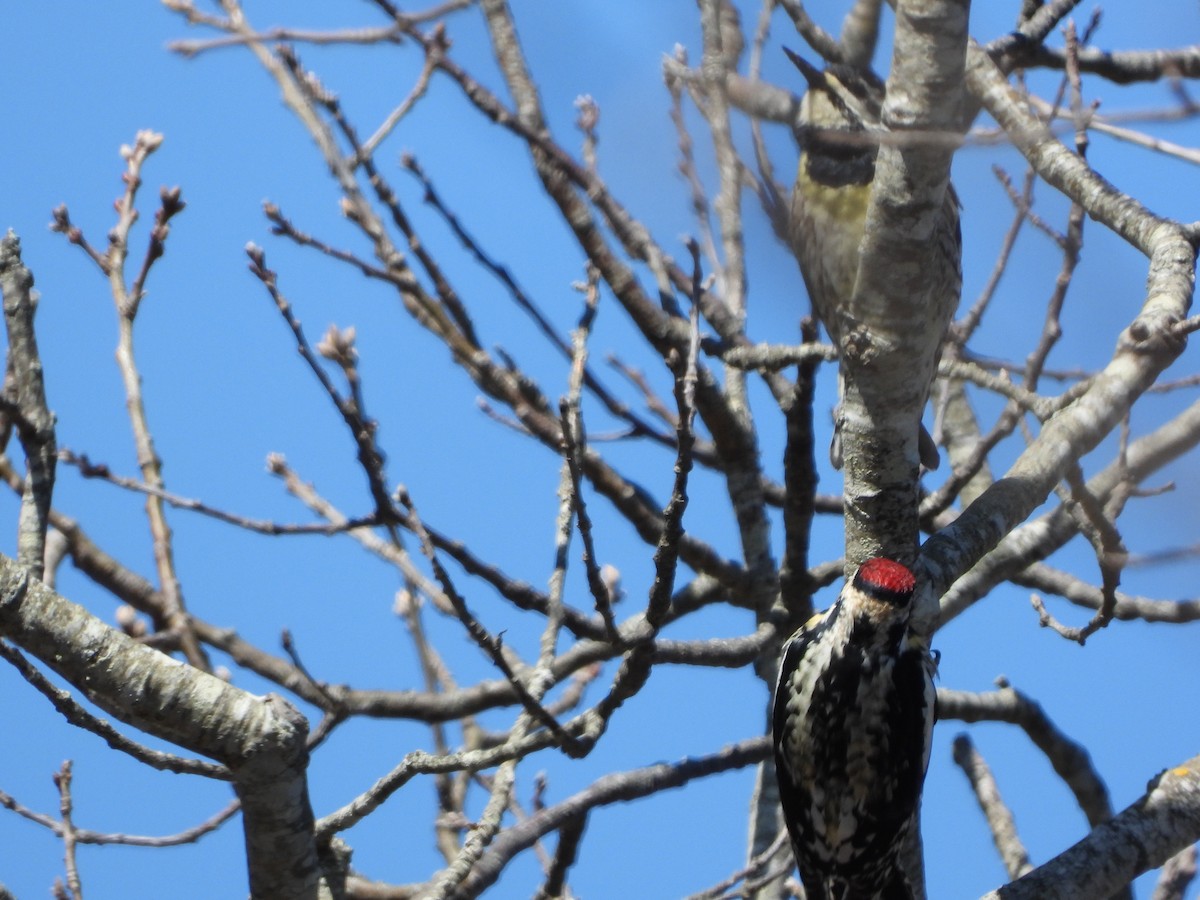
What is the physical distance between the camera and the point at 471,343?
3.47 m

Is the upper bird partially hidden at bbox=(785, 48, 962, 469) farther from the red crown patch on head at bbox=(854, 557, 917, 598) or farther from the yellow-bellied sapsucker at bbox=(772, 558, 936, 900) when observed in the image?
the red crown patch on head at bbox=(854, 557, 917, 598)

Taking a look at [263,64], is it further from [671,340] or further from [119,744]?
[119,744]

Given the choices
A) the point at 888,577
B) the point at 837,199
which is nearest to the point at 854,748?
the point at 888,577

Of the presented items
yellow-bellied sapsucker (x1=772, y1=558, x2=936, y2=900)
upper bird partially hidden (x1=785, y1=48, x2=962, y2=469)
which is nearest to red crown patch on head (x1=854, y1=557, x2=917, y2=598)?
yellow-bellied sapsucker (x1=772, y1=558, x2=936, y2=900)

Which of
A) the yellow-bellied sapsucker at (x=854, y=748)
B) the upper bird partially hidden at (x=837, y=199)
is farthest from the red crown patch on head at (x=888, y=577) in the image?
the upper bird partially hidden at (x=837, y=199)

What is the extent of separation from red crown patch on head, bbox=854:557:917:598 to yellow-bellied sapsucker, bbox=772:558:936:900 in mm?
372

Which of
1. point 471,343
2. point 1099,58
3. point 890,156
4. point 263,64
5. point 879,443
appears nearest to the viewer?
point 890,156

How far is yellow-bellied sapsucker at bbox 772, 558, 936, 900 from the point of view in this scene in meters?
3.01

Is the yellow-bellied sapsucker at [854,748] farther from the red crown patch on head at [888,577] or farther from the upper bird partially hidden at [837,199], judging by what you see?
the upper bird partially hidden at [837,199]

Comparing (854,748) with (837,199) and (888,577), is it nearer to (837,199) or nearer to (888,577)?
(888,577)

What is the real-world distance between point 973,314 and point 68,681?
2.89 metres

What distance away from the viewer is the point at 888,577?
2.55m

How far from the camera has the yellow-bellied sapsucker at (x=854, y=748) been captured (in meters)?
3.01

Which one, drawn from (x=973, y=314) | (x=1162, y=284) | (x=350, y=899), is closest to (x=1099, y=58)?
(x=973, y=314)
